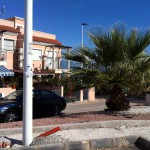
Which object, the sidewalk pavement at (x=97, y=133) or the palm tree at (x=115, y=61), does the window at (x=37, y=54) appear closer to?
the palm tree at (x=115, y=61)

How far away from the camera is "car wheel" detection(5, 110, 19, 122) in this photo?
1404 centimetres

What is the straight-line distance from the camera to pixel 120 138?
26.3ft

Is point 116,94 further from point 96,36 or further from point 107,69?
point 96,36

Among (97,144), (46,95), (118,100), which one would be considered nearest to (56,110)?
(46,95)

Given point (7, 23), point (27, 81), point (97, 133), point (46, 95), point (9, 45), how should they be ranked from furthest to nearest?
point (7, 23), point (9, 45), point (46, 95), point (97, 133), point (27, 81)

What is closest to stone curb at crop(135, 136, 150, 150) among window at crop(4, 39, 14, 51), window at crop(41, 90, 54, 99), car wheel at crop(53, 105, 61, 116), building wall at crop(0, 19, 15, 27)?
window at crop(41, 90, 54, 99)

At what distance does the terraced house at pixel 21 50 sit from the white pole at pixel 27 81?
22882mm

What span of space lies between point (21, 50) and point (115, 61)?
23.0 metres

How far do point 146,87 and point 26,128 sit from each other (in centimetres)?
659

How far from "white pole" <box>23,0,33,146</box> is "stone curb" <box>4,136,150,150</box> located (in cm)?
37

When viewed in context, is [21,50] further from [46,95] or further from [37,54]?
[46,95]

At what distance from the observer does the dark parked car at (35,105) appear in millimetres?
14102

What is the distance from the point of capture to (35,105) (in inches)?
612

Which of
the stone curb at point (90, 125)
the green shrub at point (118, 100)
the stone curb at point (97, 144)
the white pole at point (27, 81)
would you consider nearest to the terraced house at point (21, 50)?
the green shrub at point (118, 100)
